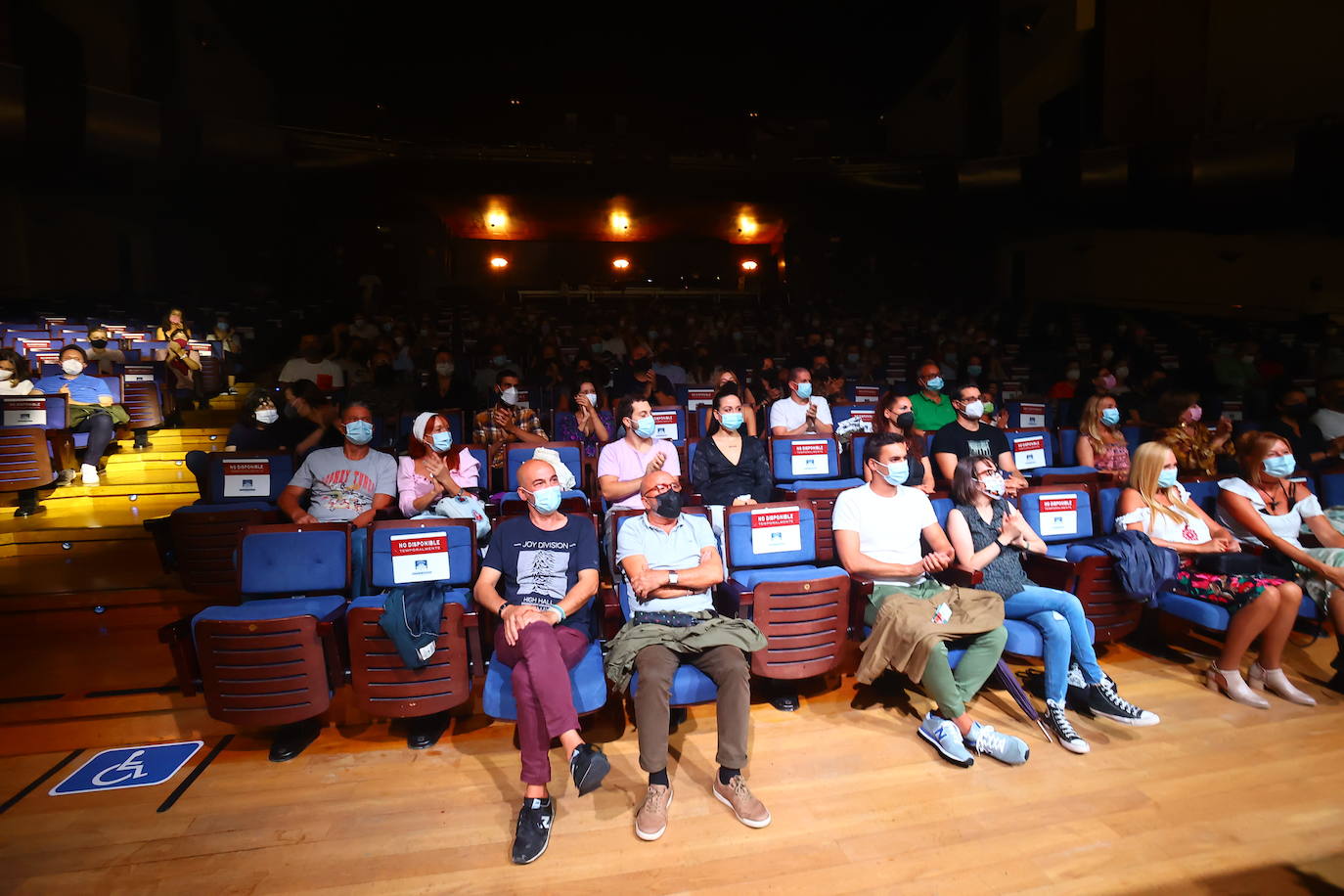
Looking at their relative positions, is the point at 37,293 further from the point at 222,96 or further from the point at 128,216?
the point at 222,96

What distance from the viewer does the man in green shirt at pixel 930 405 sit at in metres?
4.96

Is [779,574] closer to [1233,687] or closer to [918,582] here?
[918,582]

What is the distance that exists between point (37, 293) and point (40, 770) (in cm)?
1275

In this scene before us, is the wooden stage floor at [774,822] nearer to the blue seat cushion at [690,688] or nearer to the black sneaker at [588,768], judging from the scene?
the black sneaker at [588,768]

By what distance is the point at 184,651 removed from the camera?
8.29ft

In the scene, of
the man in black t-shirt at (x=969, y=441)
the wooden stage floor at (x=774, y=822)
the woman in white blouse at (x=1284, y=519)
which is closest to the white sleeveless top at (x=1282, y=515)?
the woman in white blouse at (x=1284, y=519)

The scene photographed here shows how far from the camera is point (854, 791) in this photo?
2348 millimetres

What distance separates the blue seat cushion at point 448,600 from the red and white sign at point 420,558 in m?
0.12

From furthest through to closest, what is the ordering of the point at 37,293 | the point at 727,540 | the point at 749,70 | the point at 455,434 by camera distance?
1. the point at 749,70
2. the point at 37,293
3. the point at 455,434
4. the point at 727,540

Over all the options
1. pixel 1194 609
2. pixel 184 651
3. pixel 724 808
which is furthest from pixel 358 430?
pixel 1194 609

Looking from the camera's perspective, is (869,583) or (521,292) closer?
(869,583)

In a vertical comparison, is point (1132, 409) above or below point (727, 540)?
above

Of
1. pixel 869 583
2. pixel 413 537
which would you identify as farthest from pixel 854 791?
pixel 413 537

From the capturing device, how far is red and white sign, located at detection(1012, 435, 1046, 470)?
446 centimetres
